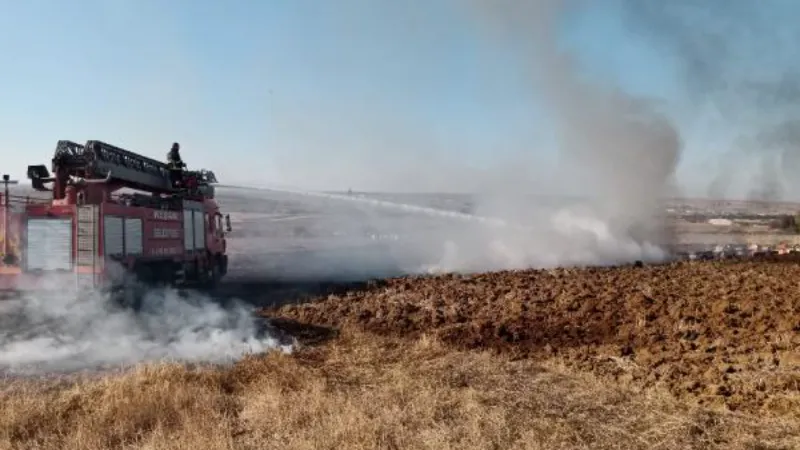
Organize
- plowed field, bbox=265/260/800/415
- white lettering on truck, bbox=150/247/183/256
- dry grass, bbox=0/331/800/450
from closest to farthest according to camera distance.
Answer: dry grass, bbox=0/331/800/450 → plowed field, bbox=265/260/800/415 → white lettering on truck, bbox=150/247/183/256

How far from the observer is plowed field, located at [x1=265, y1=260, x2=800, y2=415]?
8.46 m

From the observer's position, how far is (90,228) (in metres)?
14.2

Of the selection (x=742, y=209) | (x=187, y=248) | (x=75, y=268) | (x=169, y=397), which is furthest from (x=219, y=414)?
(x=742, y=209)

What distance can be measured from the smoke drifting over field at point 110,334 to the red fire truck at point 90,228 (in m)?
0.54

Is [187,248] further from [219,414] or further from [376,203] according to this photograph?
[376,203]

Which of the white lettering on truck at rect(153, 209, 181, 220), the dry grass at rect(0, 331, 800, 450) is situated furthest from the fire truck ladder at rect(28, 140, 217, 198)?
the dry grass at rect(0, 331, 800, 450)

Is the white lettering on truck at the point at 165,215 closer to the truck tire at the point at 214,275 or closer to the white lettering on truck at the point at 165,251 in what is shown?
the white lettering on truck at the point at 165,251

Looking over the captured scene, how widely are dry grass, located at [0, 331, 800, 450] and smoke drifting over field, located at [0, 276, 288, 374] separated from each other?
175cm

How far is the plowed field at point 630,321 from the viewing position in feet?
27.8

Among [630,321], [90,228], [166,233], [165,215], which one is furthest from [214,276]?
[630,321]

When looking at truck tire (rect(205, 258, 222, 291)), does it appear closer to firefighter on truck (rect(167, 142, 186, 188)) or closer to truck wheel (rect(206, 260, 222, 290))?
truck wheel (rect(206, 260, 222, 290))

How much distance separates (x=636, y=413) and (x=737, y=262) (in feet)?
63.9

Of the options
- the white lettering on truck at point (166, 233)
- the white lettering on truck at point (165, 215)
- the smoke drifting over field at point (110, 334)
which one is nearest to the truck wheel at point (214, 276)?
the white lettering on truck at point (166, 233)

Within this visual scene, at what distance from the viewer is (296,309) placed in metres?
16.3
